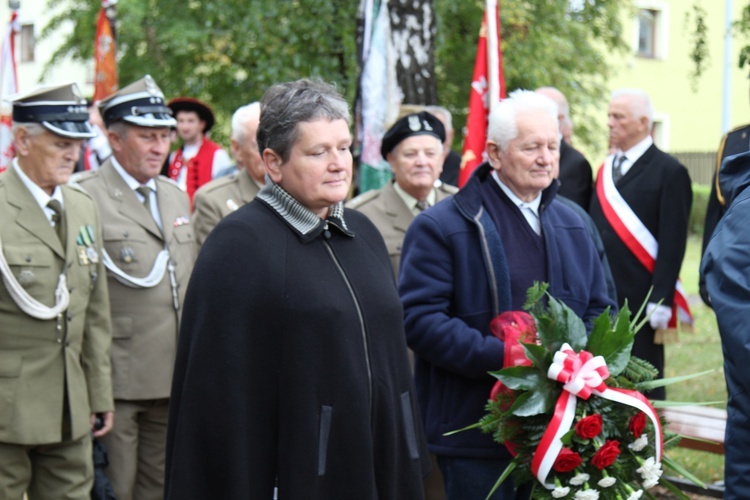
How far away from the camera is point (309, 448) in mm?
3471

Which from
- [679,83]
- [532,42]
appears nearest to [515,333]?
[532,42]

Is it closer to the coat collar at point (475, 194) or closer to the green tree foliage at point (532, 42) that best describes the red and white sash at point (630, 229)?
the coat collar at point (475, 194)

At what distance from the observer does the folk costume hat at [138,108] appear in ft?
19.5

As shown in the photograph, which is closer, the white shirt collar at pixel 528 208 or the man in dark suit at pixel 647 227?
the white shirt collar at pixel 528 208

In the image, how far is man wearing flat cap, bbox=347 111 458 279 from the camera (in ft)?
20.4

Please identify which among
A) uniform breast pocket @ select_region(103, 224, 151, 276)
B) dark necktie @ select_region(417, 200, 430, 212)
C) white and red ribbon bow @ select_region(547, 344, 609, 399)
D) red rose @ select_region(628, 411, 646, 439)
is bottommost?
red rose @ select_region(628, 411, 646, 439)

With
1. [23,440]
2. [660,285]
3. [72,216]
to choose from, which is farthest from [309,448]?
[660,285]

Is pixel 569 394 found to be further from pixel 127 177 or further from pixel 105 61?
pixel 105 61

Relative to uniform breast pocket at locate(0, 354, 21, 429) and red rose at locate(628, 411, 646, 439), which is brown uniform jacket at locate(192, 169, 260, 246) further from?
red rose at locate(628, 411, 646, 439)

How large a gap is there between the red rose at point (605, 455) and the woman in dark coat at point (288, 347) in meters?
0.76

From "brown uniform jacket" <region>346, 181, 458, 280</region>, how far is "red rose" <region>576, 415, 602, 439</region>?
2313 millimetres

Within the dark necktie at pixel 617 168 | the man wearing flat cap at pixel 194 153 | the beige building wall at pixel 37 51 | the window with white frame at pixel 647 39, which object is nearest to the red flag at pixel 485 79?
the dark necktie at pixel 617 168

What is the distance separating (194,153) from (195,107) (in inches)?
16.9

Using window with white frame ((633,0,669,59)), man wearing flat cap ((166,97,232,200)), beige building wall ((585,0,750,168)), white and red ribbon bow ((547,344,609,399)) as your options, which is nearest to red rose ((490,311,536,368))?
white and red ribbon bow ((547,344,609,399))
